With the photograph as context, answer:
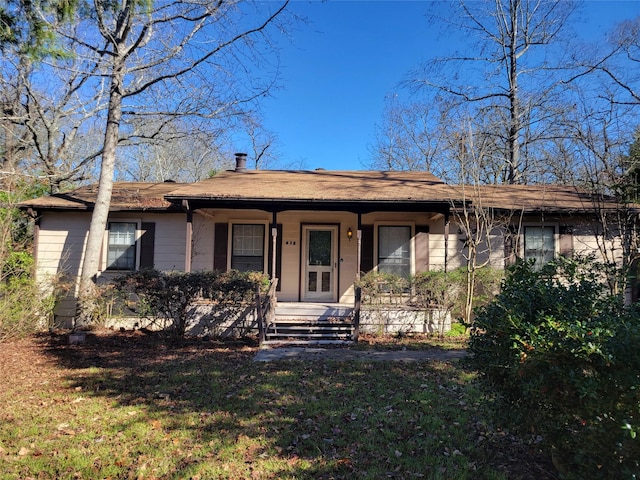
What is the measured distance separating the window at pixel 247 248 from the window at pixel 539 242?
7487mm

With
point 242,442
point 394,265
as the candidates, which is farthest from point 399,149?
point 242,442

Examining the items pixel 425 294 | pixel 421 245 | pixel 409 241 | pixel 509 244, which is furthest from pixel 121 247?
pixel 509 244

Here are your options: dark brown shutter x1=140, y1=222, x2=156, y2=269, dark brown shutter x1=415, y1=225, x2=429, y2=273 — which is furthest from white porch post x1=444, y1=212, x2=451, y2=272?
dark brown shutter x1=140, y1=222, x2=156, y2=269

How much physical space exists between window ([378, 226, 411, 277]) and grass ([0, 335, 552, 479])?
523 cm

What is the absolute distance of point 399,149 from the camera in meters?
26.7

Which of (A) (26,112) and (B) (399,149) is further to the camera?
(B) (399,149)

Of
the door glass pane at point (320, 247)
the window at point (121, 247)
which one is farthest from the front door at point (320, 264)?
the window at point (121, 247)

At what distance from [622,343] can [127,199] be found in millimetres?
12096

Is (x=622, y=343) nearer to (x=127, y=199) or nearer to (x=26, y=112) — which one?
(x=127, y=199)

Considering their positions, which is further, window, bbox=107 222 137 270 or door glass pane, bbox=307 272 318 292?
door glass pane, bbox=307 272 318 292

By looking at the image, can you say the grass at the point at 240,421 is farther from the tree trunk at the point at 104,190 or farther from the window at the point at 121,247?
the window at the point at 121,247

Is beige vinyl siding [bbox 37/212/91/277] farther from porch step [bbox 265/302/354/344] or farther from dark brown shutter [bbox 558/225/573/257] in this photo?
dark brown shutter [bbox 558/225/573/257]

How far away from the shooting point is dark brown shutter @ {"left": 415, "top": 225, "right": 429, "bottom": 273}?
11453 millimetres

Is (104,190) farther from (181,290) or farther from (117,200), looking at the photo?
(181,290)
